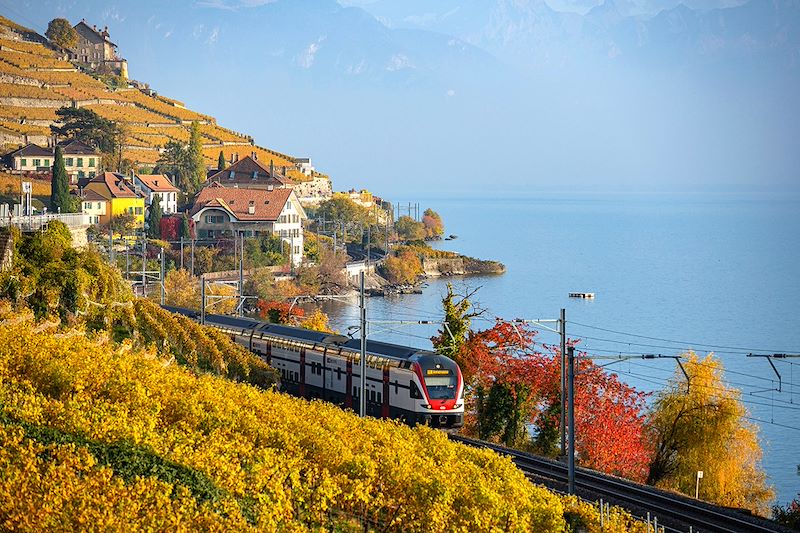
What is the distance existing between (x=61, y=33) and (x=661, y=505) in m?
171

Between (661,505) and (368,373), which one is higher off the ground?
(368,373)

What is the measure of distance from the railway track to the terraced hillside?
108110 millimetres

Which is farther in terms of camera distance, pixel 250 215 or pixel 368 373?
pixel 250 215

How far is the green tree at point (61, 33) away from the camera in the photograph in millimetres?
182125

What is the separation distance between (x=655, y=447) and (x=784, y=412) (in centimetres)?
2285

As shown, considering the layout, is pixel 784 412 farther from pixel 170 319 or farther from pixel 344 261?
pixel 344 261

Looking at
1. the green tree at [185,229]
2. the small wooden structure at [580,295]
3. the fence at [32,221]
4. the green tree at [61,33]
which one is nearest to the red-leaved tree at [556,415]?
the fence at [32,221]

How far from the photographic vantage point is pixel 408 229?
160250 mm

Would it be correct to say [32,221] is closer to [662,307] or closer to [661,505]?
[661,505]

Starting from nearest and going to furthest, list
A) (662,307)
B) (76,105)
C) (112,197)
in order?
(662,307), (112,197), (76,105)

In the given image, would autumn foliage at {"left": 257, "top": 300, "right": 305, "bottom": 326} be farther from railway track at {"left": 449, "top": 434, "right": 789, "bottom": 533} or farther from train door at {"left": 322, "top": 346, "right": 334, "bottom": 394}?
railway track at {"left": 449, "top": 434, "right": 789, "bottom": 533}

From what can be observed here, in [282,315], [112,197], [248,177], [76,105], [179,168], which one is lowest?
[282,315]

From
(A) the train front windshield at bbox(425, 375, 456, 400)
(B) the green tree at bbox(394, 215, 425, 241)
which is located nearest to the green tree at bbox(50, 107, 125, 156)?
(B) the green tree at bbox(394, 215, 425, 241)

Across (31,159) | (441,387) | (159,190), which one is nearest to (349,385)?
(441,387)
